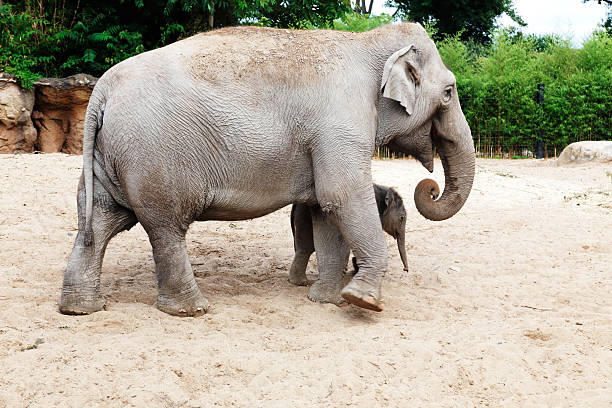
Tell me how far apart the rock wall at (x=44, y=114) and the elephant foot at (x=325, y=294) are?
8.73m

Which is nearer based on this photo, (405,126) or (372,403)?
(372,403)

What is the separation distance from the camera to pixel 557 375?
3.71 m

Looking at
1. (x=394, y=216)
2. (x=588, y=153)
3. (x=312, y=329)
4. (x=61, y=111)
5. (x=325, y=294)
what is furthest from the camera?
(x=588, y=153)

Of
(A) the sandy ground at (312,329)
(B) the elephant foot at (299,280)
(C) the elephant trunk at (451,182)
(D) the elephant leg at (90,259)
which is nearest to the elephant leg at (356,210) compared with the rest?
(A) the sandy ground at (312,329)

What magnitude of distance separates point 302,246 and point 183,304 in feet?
5.19

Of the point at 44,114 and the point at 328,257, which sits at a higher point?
the point at 44,114

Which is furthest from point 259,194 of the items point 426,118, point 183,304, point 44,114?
point 44,114

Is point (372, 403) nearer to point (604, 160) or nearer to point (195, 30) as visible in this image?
point (195, 30)

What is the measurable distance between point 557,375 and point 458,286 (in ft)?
7.17

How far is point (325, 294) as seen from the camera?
530cm

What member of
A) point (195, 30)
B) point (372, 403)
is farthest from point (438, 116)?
point (195, 30)

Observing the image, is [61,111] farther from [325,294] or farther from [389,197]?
[325,294]

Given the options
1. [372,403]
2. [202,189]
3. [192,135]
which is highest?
[192,135]

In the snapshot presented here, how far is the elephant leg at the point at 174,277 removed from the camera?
183 inches
